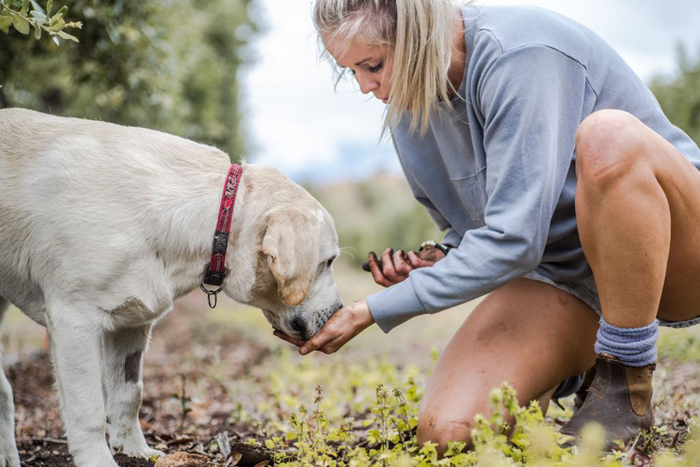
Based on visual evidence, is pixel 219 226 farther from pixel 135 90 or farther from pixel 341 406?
pixel 135 90

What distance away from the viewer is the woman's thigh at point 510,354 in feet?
9.80

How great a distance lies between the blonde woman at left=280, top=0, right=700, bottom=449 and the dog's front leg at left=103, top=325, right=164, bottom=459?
81cm

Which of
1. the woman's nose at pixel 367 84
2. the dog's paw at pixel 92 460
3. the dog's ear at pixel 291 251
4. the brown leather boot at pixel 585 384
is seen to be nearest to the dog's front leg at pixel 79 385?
the dog's paw at pixel 92 460

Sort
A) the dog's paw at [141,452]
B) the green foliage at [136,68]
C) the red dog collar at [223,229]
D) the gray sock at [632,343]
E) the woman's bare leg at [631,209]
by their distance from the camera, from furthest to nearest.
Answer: the green foliage at [136,68], the dog's paw at [141,452], the red dog collar at [223,229], the gray sock at [632,343], the woman's bare leg at [631,209]

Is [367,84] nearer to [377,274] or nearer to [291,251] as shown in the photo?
[291,251]

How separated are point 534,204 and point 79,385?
6.52ft

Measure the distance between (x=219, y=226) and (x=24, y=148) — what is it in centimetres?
95

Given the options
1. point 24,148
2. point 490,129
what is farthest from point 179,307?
point 490,129

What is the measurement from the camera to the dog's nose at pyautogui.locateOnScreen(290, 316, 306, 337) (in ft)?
10.7

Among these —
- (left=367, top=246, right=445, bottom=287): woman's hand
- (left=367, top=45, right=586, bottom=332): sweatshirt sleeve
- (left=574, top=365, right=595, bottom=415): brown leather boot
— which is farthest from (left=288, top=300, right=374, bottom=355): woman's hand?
(left=574, top=365, right=595, bottom=415): brown leather boot

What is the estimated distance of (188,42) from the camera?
11641mm

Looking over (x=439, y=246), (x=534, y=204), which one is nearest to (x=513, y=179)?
(x=534, y=204)

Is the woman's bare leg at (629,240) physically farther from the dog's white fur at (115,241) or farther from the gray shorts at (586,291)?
the dog's white fur at (115,241)

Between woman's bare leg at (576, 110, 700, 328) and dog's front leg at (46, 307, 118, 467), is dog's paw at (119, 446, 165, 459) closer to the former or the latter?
dog's front leg at (46, 307, 118, 467)
